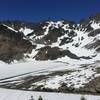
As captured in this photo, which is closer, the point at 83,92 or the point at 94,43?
the point at 83,92

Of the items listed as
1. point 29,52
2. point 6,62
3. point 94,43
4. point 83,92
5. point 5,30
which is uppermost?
point 94,43

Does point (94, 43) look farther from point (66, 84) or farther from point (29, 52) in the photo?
point (66, 84)

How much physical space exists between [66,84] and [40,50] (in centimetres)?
7904

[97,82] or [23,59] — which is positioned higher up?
[23,59]

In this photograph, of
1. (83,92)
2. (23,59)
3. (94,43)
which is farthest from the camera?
(94,43)

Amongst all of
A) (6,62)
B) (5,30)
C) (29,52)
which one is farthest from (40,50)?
(6,62)

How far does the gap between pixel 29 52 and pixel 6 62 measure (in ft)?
66.8

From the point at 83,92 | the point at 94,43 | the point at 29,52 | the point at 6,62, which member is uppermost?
the point at 94,43

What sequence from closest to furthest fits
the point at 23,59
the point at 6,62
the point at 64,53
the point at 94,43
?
the point at 6,62 < the point at 23,59 < the point at 64,53 < the point at 94,43

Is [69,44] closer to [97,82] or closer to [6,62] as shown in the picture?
[6,62]

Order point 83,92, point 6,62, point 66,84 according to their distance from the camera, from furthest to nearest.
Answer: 1. point 6,62
2. point 66,84
3. point 83,92

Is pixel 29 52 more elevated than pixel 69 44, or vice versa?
pixel 69 44

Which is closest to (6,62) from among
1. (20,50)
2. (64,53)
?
(20,50)

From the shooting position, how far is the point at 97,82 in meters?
28.1
